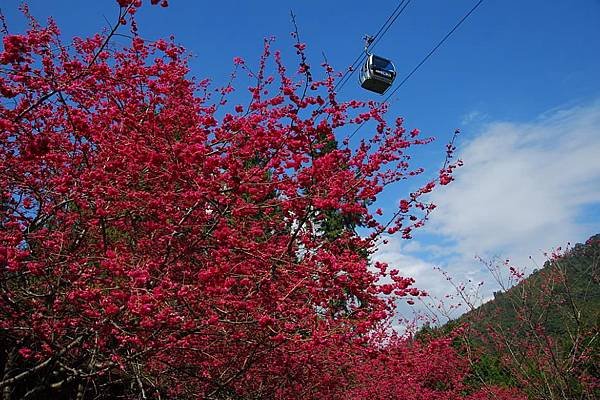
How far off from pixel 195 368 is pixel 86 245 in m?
2.03

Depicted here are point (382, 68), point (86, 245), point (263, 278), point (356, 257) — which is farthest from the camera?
point (382, 68)

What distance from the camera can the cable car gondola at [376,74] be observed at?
6.38m

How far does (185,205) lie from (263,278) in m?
1.08

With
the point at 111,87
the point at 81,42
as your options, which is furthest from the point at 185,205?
the point at 81,42

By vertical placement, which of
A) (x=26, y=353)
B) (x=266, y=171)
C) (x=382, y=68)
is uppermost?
(x=382, y=68)

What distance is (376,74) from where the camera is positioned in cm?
639

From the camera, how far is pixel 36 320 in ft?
14.4

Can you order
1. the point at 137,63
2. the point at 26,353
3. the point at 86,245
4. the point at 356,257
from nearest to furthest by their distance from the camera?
the point at 26,353 < the point at 356,257 < the point at 137,63 < the point at 86,245

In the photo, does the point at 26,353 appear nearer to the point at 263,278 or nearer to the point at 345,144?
the point at 263,278

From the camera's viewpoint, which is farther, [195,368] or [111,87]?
[195,368]

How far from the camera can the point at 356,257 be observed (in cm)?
487

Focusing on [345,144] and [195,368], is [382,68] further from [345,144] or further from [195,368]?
[195,368]

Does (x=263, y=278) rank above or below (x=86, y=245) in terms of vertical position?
below

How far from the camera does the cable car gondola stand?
638cm
